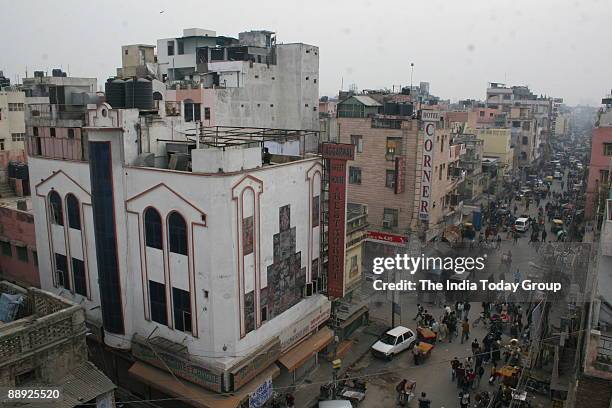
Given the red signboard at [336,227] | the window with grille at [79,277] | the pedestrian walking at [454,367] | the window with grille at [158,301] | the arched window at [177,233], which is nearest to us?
the arched window at [177,233]

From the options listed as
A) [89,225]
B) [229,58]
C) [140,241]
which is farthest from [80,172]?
[229,58]

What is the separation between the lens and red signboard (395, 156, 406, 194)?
32188 mm

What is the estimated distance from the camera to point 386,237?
32.1 m

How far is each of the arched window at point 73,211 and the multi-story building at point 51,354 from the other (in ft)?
16.5

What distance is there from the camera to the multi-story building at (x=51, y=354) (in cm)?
1287

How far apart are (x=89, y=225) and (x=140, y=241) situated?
3.14 m

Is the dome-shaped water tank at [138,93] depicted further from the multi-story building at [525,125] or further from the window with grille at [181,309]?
the multi-story building at [525,125]

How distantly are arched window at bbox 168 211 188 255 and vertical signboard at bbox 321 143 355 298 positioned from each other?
20.5 ft

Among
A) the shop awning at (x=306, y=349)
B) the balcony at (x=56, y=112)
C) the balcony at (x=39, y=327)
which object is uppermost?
the balcony at (x=56, y=112)

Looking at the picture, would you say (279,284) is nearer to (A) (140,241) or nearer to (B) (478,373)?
(A) (140,241)

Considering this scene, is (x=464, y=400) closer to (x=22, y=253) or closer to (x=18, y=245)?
(x=22, y=253)

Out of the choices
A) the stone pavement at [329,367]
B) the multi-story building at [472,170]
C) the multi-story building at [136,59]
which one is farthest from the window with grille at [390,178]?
the multi-story building at [136,59]

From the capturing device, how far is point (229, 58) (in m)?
44.9

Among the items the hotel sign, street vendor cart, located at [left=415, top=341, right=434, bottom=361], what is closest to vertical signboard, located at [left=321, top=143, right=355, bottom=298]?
street vendor cart, located at [left=415, top=341, right=434, bottom=361]
